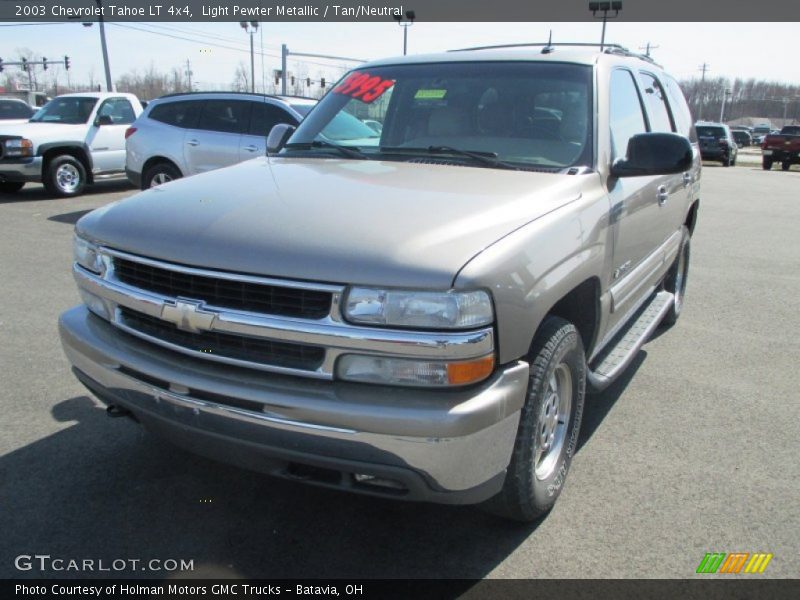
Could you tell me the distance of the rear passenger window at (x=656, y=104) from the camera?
4.35m

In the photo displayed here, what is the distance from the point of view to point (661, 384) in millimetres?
4469

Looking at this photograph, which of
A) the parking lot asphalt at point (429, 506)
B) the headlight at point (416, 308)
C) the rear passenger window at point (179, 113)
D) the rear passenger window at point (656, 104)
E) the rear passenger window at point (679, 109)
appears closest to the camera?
the headlight at point (416, 308)

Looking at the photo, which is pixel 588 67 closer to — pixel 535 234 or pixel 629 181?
pixel 629 181

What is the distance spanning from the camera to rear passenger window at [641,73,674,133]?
4.35 meters

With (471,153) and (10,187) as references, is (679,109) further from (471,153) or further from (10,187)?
(10,187)

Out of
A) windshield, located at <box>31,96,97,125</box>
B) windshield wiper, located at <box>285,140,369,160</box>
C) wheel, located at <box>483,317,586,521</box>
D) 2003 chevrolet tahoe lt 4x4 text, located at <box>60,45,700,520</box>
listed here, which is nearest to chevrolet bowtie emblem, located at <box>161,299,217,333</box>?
2003 chevrolet tahoe lt 4x4 text, located at <box>60,45,700,520</box>

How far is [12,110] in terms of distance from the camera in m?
15.4

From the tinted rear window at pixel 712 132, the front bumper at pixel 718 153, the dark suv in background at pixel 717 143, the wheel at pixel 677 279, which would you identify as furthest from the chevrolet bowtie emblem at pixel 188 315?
the tinted rear window at pixel 712 132

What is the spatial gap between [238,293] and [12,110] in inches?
632

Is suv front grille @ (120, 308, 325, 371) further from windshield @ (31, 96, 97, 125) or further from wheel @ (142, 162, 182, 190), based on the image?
windshield @ (31, 96, 97, 125)

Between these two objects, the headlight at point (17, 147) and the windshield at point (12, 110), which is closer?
the headlight at point (17, 147)

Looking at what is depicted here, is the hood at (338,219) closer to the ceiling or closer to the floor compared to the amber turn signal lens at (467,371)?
closer to the ceiling

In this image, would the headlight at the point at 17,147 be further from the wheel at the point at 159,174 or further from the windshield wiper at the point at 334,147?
the windshield wiper at the point at 334,147
